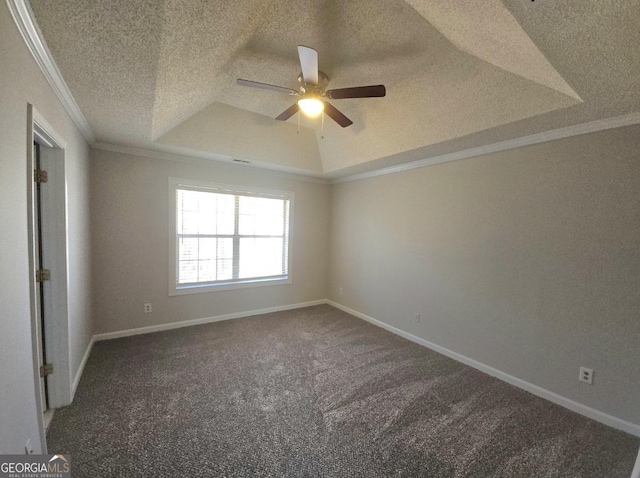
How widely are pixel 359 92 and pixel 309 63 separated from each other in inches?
17.1

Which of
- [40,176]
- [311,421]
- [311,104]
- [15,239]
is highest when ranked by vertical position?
[311,104]

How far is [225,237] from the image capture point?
13.1ft

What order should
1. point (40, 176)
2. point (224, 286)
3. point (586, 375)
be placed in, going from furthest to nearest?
1. point (224, 286)
2. point (586, 375)
3. point (40, 176)

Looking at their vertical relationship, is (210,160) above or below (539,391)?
above

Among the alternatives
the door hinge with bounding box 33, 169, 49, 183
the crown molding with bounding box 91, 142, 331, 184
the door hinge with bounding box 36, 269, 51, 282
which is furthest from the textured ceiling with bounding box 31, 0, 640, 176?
the door hinge with bounding box 36, 269, 51, 282

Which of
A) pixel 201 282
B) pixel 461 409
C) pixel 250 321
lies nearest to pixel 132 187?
pixel 201 282

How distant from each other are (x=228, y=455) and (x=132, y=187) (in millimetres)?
3095

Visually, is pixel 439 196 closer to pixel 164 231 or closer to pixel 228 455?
pixel 228 455

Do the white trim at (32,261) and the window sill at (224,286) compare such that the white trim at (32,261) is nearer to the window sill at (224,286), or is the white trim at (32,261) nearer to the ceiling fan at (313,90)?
the ceiling fan at (313,90)

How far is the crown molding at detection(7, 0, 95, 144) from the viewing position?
1153 mm

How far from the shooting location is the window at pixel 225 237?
11.9 ft

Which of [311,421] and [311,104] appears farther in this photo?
[311,104]

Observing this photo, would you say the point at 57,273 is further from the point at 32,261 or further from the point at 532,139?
the point at 532,139

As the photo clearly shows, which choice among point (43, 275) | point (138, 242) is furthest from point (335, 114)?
point (138, 242)
